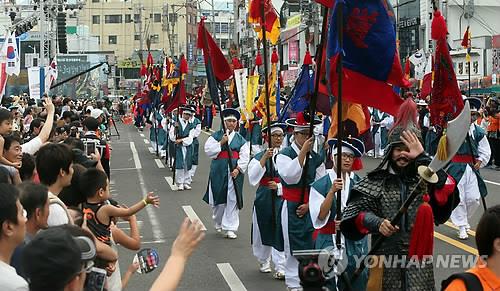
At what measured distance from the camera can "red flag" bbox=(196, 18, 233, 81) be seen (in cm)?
1238

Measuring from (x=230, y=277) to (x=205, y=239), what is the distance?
2615 mm

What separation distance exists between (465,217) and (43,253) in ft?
30.7

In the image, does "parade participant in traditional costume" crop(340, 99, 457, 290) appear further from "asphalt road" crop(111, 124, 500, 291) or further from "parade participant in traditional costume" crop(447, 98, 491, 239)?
"parade participant in traditional costume" crop(447, 98, 491, 239)

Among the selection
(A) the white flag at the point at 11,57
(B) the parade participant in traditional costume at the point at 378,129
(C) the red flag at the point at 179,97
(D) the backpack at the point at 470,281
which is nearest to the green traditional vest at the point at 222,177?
(A) the white flag at the point at 11,57

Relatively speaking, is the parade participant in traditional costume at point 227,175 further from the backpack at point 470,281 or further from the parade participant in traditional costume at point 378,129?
the parade participant in traditional costume at point 378,129

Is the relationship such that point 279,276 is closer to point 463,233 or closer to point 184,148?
point 463,233

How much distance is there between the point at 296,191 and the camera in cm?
839

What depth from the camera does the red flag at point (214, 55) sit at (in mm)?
12383

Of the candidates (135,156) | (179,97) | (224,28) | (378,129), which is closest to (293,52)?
(135,156)

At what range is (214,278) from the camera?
9.66 meters

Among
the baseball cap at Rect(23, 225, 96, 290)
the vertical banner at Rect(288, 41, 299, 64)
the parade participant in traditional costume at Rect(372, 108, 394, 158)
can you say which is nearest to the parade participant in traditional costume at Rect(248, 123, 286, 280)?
the baseball cap at Rect(23, 225, 96, 290)

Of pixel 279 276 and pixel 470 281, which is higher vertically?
pixel 470 281

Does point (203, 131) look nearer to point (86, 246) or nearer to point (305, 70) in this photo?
point (305, 70)

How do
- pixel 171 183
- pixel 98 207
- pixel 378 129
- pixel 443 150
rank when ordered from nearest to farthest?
pixel 443 150 < pixel 98 207 < pixel 171 183 < pixel 378 129
